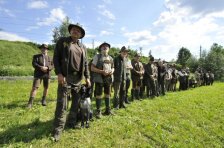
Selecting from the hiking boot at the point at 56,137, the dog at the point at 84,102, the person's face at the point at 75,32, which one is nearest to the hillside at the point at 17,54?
the dog at the point at 84,102

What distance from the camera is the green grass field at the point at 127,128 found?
586cm

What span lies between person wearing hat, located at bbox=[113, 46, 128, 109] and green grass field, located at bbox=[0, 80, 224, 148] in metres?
0.50

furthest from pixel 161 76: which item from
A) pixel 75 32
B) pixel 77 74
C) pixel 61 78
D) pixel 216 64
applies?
pixel 216 64

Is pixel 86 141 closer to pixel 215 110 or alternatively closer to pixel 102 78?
pixel 102 78

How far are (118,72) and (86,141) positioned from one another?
336cm

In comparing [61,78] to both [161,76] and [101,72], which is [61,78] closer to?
[101,72]

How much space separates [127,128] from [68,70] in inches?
107

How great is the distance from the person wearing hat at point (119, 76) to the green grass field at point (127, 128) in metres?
0.50

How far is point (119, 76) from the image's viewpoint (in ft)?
28.2

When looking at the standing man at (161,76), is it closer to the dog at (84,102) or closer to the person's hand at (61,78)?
the dog at (84,102)

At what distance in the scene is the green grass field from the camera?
5859 millimetres

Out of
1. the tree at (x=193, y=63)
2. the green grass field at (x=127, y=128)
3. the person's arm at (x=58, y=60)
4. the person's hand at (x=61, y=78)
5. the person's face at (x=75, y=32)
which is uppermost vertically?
the tree at (x=193, y=63)

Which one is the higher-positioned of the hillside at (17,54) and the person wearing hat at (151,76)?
the hillside at (17,54)

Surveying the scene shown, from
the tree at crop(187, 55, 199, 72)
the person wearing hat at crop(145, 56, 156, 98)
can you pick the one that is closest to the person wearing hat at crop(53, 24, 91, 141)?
the person wearing hat at crop(145, 56, 156, 98)
